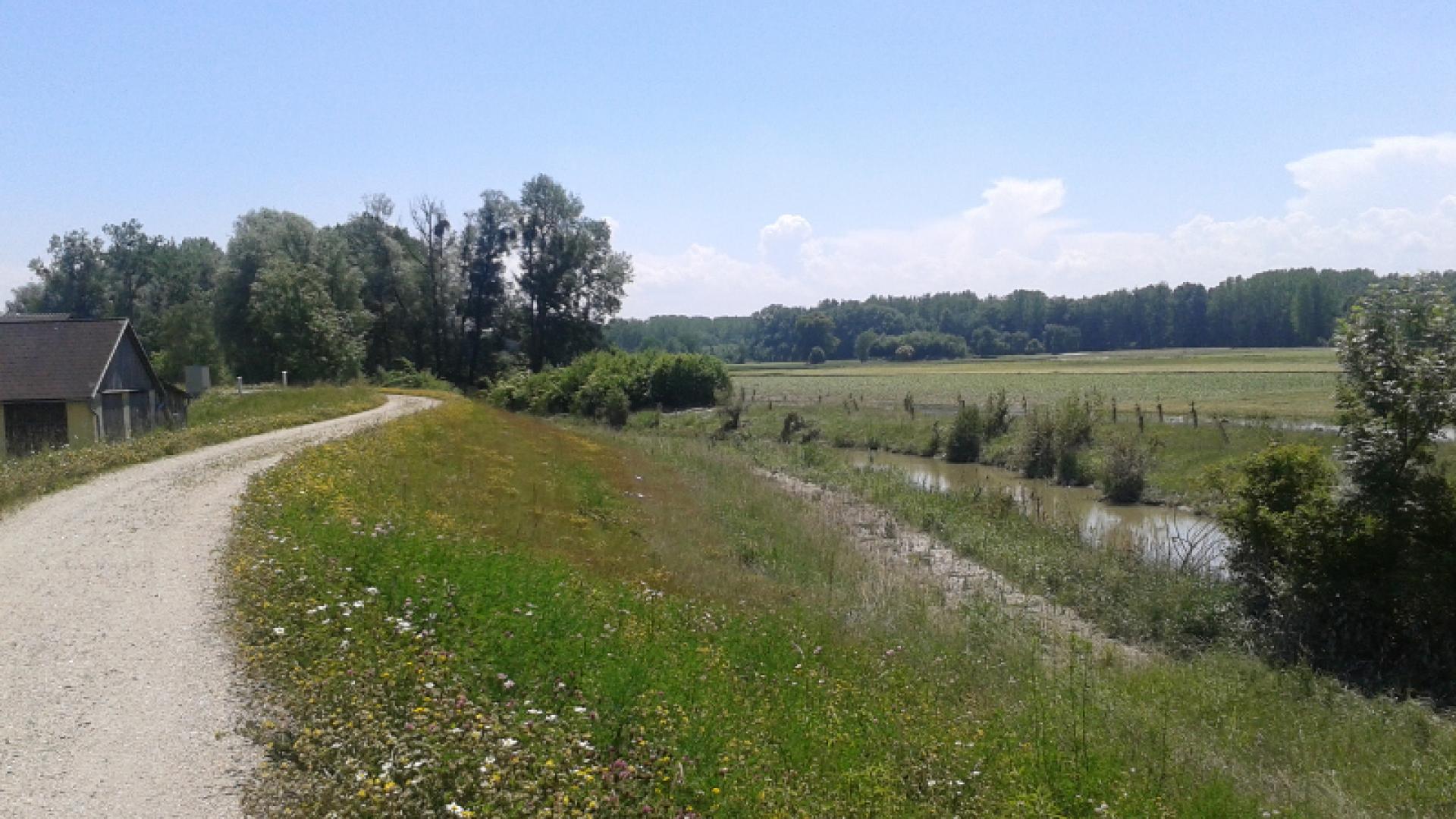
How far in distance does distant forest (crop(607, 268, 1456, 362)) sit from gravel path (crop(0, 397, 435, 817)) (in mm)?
100065

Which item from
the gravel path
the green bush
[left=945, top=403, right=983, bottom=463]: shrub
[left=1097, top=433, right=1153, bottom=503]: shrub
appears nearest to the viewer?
the gravel path

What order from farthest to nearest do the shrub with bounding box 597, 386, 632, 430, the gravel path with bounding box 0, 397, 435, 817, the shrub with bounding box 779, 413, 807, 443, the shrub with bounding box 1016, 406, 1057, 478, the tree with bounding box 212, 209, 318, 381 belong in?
1. the tree with bounding box 212, 209, 318, 381
2. the shrub with bounding box 597, 386, 632, 430
3. the shrub with bounding box 779, 413, 807, 443
4. the shrub with bounding box 1016, 406, 1057, 478
5. the gravel path with bounding box 0, 397, 435, 817

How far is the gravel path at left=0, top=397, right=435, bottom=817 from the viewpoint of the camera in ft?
19.9

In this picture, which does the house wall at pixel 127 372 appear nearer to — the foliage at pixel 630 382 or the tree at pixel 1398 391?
the foliage at pixel 630 382

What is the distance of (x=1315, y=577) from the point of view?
14484mm

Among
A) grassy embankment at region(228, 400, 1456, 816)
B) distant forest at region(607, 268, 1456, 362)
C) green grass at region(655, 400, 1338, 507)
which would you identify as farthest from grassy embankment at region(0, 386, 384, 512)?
distant forest at region(607, 268, 1456, 362)

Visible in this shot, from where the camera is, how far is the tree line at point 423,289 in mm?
61781

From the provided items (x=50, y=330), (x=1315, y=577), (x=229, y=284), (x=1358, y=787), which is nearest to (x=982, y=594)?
(x=1315, y=577)

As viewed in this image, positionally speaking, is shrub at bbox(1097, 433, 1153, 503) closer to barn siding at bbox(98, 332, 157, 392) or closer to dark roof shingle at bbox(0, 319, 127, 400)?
dark roof shingle at bbox(0, 319, 127, 400)

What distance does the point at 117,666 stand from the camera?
315 inches

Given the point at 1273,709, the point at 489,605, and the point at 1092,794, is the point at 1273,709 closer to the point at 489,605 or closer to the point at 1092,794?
the point at 1092,794

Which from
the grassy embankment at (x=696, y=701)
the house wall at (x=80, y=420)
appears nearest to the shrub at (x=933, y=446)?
the grassy embankment at (x=696, y=701)

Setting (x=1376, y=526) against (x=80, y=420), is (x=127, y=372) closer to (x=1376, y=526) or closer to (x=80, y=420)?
(x=80, y=420)

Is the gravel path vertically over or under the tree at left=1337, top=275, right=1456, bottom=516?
under
